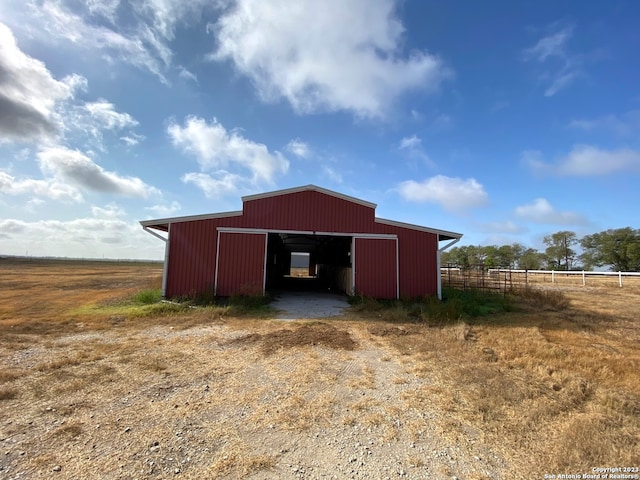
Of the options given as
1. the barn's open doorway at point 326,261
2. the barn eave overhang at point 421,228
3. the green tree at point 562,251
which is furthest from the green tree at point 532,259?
the barn eave overhang at point 421,228

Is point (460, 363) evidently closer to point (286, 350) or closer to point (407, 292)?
point (286, 350)

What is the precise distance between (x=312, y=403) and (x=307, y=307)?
273 inches

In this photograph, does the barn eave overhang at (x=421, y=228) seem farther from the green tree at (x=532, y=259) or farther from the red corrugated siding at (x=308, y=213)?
the green tree at (x=532, y=259)

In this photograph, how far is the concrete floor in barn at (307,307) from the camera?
9298 mm

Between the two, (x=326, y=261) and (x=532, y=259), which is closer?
(x=326, y=261)

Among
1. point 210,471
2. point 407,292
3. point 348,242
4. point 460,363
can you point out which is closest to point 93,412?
point 210,471

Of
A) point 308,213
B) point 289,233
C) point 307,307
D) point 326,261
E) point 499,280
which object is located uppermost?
point 308,213

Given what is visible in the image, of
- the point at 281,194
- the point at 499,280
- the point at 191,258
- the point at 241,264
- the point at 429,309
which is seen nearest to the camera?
the point at 429,309

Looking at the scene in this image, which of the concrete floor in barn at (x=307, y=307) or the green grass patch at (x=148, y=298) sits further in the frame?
the green grass patch at (x=148, y=298)

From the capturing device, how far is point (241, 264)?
446 inches

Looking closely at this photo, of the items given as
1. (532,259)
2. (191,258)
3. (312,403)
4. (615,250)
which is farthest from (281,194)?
(532,259)

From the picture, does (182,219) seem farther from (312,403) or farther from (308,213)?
(312,403)

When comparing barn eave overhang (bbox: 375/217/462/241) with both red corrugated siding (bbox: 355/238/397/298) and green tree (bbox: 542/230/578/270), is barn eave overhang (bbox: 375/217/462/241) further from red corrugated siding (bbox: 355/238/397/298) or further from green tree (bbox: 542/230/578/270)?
green tree (bbox: 542/230/578/270)

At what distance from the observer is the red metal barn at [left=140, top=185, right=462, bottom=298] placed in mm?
11109
